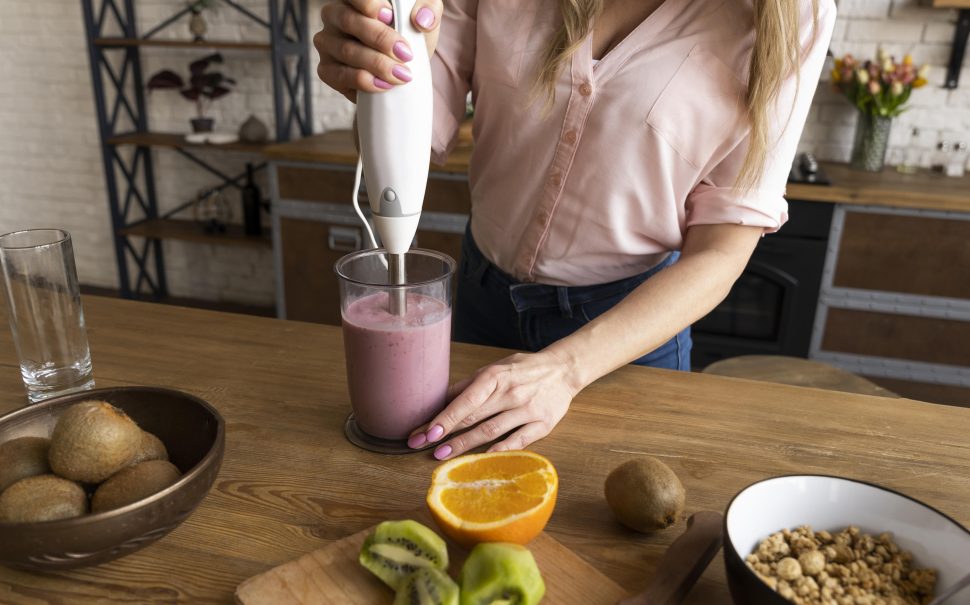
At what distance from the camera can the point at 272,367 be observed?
1.06 metres

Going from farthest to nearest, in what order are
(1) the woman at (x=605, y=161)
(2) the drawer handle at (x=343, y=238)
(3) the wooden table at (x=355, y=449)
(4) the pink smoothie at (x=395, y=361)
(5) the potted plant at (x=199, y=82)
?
(5) the potted plant at (x=199, y=82)
(2) the drawer handle at (x=343, y=238)
(1) the woman at (x=605, y=161)
(4) the pink smoothie at (x=395, y=361)
(3) the wooden table at (x=355, y=449)

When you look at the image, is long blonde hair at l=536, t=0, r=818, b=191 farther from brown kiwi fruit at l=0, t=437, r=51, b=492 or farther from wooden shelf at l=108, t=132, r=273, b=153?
wooden shelf at l=108, t=132, r=273, b=153

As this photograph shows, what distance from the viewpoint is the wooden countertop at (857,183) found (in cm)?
246

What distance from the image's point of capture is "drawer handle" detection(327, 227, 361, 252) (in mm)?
2943

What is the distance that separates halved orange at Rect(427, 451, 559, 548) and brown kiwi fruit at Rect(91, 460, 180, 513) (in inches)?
9.4

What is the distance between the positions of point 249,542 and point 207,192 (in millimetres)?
3212

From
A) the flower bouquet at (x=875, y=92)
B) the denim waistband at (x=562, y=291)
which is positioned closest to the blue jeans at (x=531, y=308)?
the denim waistband at (x=562, y=291)

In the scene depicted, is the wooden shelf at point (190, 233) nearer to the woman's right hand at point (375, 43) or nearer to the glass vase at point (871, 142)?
the glass vase at point (871, 142)

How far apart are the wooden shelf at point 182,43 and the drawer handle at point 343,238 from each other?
0.83m

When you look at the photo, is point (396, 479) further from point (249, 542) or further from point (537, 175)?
point (537, 175)

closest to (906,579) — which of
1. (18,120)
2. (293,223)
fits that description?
(293,223)

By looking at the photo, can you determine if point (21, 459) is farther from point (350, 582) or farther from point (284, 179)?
point (284, 179)

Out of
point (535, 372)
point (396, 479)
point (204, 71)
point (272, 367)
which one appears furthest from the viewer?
point (204, 71)

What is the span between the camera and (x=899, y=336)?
104 inches
